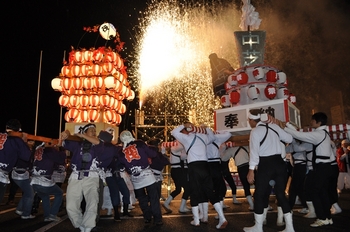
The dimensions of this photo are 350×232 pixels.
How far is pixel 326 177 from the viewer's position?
4898mm

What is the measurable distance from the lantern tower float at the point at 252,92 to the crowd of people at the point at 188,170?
4.22 feet

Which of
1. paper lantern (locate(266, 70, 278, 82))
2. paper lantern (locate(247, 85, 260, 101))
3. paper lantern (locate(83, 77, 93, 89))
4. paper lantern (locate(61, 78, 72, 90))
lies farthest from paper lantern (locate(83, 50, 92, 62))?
paper lantern (locate(266, 70, 278, 82))

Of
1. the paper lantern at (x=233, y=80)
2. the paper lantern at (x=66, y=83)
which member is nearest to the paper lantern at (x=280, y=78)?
the paper lantern at (x=233, y=80)

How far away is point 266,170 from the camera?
13.9 ft

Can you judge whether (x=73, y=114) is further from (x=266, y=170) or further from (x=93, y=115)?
(x=266, y=170)

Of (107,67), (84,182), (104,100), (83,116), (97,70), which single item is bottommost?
(84,182)

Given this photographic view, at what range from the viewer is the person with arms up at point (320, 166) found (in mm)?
4762

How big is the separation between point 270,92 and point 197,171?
394 centimetres

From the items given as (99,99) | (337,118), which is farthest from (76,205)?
(337,118)

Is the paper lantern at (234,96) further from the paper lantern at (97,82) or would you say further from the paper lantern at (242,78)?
the paper lantern at (97,82)

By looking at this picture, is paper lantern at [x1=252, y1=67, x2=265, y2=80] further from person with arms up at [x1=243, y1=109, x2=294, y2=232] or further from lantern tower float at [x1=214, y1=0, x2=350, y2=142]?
person with arms up at [x1=243, y1=109, x2=294, y2=232]

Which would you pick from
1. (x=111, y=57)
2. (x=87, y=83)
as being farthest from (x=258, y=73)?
(x=87, y=83)

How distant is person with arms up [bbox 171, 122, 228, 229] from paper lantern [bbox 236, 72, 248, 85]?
360cm

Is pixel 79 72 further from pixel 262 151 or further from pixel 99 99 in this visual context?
pixel 262 151
